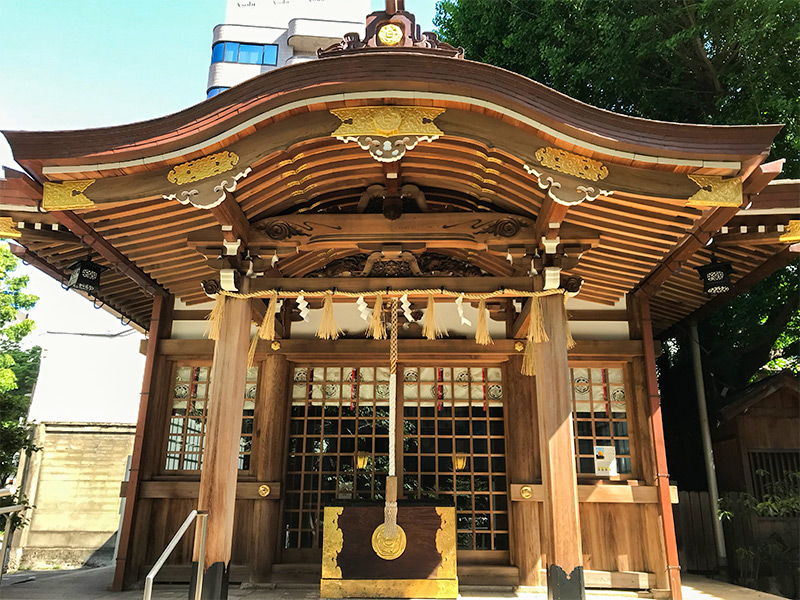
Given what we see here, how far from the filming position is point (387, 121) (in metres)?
4.94

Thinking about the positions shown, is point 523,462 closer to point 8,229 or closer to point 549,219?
point 549,219

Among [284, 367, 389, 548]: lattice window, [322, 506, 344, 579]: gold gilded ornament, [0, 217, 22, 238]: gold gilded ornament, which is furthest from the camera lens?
[284, 367, 389, 548]: lattice window

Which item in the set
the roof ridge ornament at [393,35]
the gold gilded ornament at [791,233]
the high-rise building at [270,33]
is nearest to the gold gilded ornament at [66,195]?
the roof ridge ornament at [393,35]

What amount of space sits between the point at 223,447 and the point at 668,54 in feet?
31.9

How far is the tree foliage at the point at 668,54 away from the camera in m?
9.49

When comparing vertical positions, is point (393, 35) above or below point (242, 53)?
below

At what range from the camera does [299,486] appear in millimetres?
7746

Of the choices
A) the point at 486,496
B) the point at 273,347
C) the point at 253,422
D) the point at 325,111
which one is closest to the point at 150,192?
the point at 325,111

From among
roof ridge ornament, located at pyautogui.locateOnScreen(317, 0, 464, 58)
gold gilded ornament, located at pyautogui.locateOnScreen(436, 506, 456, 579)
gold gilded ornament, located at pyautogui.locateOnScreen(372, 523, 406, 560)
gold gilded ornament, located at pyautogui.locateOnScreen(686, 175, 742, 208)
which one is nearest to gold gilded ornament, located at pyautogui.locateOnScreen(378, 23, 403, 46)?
roof ridge ornament, located at pyautogui.locateOnScreen(317, 0, 464, 58)

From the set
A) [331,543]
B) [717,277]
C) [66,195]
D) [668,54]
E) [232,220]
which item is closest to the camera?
[66,195]

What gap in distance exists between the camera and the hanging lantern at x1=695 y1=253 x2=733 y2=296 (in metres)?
6.55

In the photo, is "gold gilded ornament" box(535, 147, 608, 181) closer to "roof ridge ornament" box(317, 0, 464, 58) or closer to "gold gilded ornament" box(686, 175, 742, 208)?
"gold gilded ornament" box(686, 175, 742, 208)

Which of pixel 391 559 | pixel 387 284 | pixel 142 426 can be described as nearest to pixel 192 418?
pixel 142 426

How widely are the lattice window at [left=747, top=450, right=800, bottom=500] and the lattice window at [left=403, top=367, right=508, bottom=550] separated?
12.6 feet
